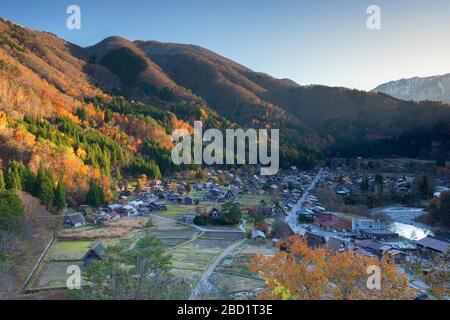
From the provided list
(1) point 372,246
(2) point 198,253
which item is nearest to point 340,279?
(2) point 198,253

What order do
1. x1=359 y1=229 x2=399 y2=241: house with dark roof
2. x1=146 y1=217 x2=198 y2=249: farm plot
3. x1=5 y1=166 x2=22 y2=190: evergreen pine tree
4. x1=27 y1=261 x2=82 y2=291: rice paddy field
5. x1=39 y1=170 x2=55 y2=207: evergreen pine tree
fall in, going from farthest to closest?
x1=39 y1=170 x2=55 y2=207: evergreen pine tree → x1=359 y1=229 x2=399 y2=241: house with dark roof → x1=5 y1=166 x2=22 y2=190: evergreen pine tree → x1=146 y1=217 x2=198 y2=249: farm plot → x1=27 y1=261 x2=82 y2=291: rice paddy field

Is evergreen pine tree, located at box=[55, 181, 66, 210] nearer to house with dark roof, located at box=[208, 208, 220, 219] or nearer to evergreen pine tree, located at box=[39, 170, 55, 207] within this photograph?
evergreen pine tree, located at box=[39, 170, 55, 207]

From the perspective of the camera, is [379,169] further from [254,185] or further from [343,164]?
[254,185]

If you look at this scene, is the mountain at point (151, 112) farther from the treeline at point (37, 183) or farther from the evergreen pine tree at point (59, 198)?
the evergreen pine tree at point (59, 198)

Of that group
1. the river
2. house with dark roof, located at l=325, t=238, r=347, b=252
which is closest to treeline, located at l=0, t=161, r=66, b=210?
house with dark roof, located at l=325, t=238, r=347, b=252

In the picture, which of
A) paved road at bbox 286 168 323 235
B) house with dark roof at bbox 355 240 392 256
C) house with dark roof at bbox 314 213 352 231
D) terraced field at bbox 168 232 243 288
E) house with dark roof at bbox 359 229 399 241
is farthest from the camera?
house with dark roof at bbox 314 213 352 231

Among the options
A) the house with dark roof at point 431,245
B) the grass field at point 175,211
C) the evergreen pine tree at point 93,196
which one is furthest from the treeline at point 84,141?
the house with dark roof at point 431,245
